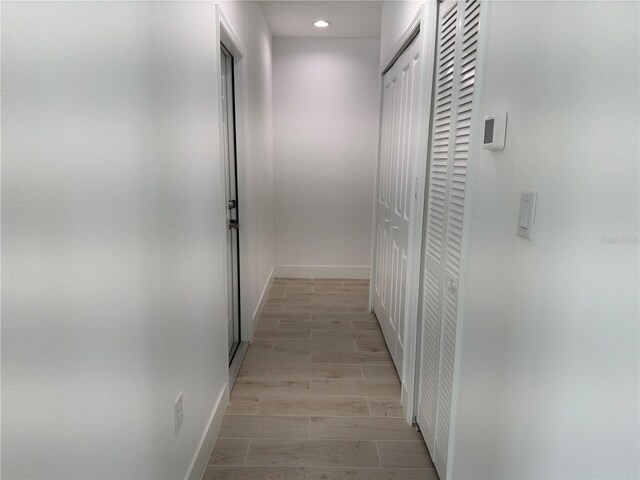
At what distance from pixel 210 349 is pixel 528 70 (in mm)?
1745

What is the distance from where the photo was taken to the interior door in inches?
117

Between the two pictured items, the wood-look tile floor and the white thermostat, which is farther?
the wood-look tile floor

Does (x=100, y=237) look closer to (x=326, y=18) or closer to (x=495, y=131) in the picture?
(x=495, y=131)

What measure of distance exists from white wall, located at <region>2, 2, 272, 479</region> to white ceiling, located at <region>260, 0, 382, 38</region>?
2.16 meters

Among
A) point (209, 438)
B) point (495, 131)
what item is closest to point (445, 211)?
point (495, 131)

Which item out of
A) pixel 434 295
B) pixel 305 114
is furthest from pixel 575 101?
pixel 305 114

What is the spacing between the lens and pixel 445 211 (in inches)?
71.1

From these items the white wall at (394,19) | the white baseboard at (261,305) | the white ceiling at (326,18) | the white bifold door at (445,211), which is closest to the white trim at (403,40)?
the white wall at (394,19)

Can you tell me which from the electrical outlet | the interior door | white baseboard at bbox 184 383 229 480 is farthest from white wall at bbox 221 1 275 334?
the electrical outlet

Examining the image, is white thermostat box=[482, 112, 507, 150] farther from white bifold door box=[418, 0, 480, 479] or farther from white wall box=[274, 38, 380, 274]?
white wall box=[274, 38, 380, 274]

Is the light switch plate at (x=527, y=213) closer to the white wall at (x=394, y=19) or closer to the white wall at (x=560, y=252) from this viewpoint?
the white wall at (x=560, y=252)

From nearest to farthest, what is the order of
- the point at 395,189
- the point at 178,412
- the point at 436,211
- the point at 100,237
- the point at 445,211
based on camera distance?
the point at 100,237 < the point at 178,412 < the point at 445,211 < the point at 436,211 < the point at 395,189

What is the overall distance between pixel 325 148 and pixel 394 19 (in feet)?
6.61

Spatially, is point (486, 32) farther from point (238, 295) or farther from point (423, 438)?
point (238, 295)
